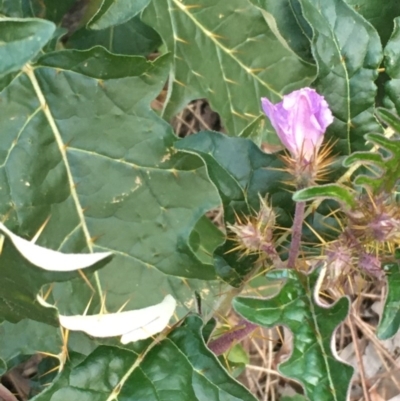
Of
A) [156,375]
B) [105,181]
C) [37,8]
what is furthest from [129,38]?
[156,375]

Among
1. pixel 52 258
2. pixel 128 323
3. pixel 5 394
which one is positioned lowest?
pixel 5 394

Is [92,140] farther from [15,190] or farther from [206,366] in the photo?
[206,366]

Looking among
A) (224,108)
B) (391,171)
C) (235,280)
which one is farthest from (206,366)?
(224,108)

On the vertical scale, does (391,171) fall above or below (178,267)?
above

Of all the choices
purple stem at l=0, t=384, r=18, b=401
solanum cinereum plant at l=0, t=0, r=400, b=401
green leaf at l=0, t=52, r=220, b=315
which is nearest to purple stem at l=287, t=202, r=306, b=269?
solanum cinereum plant at l=0, t=0, r=400, b=401

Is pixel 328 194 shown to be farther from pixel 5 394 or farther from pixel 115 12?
pixel 5 394
